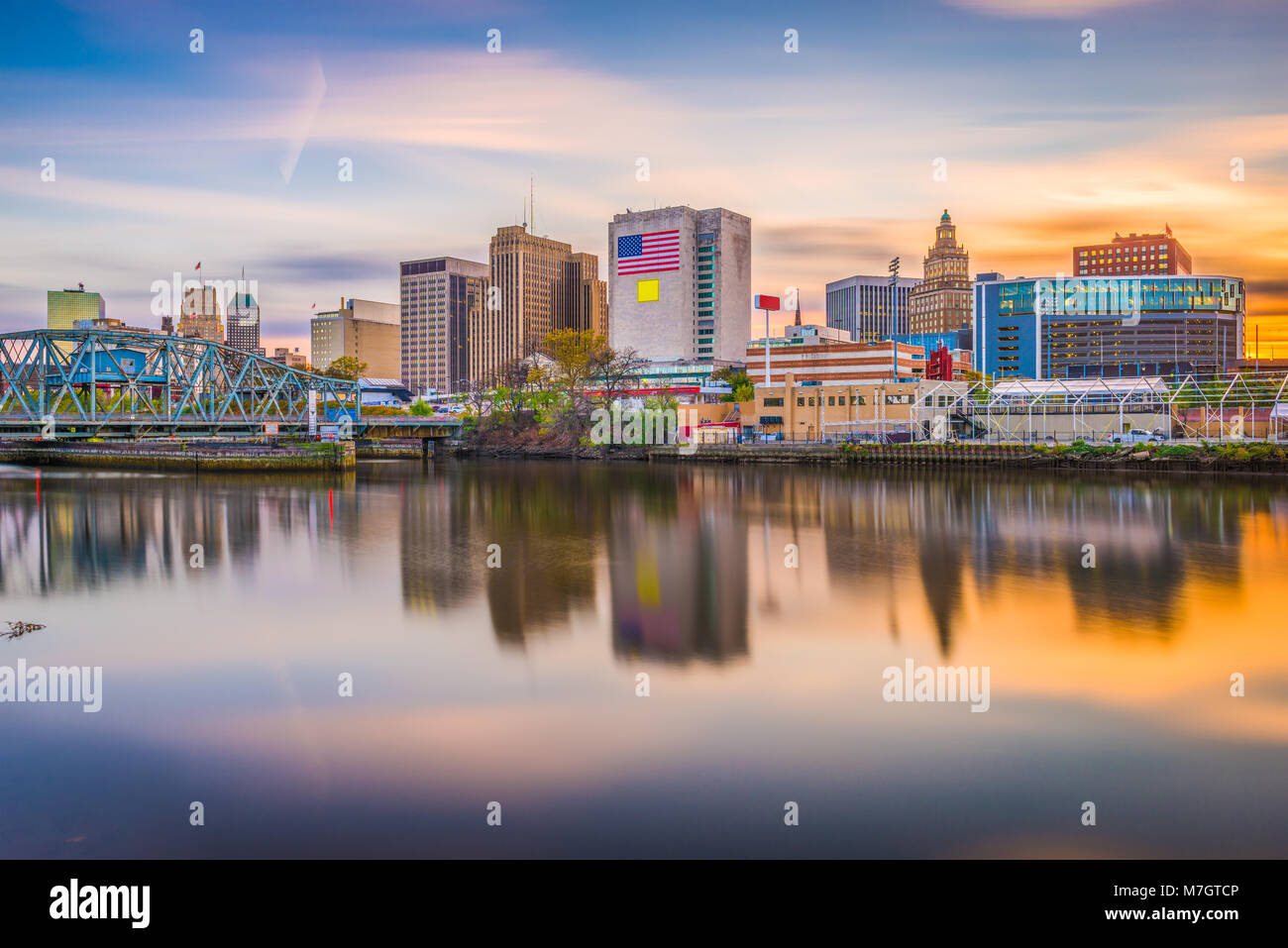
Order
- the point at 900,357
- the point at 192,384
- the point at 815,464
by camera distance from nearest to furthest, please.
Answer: the point at 815,464 → the point at 192,384 → the point at 900,357

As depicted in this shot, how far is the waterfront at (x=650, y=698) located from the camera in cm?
839

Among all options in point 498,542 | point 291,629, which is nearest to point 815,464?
point 498,542

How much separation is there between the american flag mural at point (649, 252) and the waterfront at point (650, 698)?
148 m

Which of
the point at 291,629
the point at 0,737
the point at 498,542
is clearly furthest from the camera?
the point at 498,542

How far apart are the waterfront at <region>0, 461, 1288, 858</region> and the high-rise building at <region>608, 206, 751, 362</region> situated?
14451 cm

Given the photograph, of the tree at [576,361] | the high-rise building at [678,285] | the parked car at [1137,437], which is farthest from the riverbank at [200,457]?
the high-rise building at [678,285]

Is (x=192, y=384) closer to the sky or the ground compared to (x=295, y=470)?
closer to the sky

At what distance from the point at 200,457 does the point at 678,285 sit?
114m

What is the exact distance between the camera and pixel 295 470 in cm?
6669

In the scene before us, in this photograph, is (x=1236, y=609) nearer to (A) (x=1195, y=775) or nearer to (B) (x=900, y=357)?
(A) (x=1195, y=775)

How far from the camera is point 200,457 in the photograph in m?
68.6

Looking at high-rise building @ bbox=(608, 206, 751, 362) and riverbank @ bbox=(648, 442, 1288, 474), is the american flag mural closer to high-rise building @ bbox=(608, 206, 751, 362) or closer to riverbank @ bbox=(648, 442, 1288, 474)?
high-rise building @ bbox=(608, 206, 751, 362)

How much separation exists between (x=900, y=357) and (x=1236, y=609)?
9017cm
